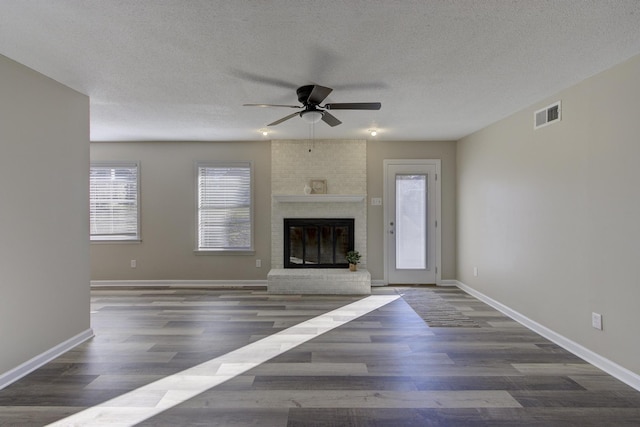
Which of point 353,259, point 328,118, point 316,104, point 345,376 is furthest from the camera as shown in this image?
point 353,259

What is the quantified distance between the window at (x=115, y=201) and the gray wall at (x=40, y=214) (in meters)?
2.28

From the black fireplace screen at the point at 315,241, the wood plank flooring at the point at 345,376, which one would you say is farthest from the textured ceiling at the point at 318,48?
the wood plank flooring at the point at 345,376

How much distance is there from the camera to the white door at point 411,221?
18.3 feet

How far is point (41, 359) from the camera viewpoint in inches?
107

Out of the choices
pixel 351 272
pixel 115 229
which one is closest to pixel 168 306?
Result: pixel 115 229

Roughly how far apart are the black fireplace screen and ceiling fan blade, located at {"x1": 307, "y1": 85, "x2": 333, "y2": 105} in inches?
112

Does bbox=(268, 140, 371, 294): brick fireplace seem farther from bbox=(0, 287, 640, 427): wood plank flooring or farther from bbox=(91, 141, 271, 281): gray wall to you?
bbox=(0, 287, 640, 427): wood plank flooring

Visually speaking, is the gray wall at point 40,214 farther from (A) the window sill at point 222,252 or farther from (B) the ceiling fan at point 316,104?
(A) the window sill at point 222,252

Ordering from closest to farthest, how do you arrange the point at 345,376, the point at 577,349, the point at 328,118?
1. the point at 345,376
2. the point at 577,349
3. the point at 328,118

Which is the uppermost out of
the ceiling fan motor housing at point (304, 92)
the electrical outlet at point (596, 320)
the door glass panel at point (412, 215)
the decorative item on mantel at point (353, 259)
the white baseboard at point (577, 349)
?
the ceiling fan motor housing at point (304, 92)

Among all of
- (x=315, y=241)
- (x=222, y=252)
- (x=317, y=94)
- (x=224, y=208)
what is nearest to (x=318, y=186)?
(x=315, y=241)

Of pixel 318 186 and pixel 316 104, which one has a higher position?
pixel 316 104

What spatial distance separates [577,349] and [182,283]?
532cm

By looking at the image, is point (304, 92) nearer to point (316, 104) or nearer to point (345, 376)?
point (316, 104)
